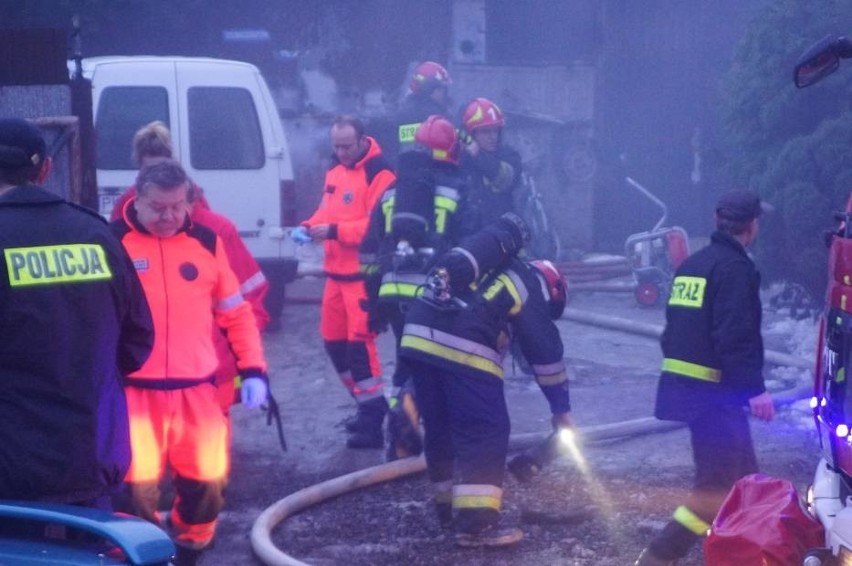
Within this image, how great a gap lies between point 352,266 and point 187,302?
265cm

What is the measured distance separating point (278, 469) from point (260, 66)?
844 cm

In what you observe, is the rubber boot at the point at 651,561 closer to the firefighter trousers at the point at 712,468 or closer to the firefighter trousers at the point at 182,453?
the firefighter trousers at the point at 712,468

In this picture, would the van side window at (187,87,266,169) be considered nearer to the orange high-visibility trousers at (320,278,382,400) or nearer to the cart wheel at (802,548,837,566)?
the orange high-visibility trousers at (320,278,382,400)

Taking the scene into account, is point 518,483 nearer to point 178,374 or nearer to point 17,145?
point 178,374

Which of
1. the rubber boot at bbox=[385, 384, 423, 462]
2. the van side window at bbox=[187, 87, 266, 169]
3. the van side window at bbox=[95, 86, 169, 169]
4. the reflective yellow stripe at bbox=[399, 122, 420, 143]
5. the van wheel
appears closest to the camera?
the rubber boot at bbox=[385, 384, 423, 462]

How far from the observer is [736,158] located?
10.6 meters

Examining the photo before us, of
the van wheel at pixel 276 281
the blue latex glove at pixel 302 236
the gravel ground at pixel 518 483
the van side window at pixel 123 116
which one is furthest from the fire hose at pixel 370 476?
the van side window at pixel 123 116

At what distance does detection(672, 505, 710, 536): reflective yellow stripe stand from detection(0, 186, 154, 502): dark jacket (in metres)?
2.39

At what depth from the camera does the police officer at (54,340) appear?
11.4 ft

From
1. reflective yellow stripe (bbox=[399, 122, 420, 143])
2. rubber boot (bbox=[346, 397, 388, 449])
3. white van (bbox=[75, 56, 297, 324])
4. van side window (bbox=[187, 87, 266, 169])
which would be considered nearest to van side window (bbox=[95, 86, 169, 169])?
white van (bbox=[75, 56, 297, 324])

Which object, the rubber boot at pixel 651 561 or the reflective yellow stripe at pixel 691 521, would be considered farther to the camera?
the rubber boot at pixel 651 561

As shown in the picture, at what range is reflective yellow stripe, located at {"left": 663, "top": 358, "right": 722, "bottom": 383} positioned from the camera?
5.19 meters

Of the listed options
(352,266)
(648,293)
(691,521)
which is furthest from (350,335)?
(648,293)

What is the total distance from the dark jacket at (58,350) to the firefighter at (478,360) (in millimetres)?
2204
